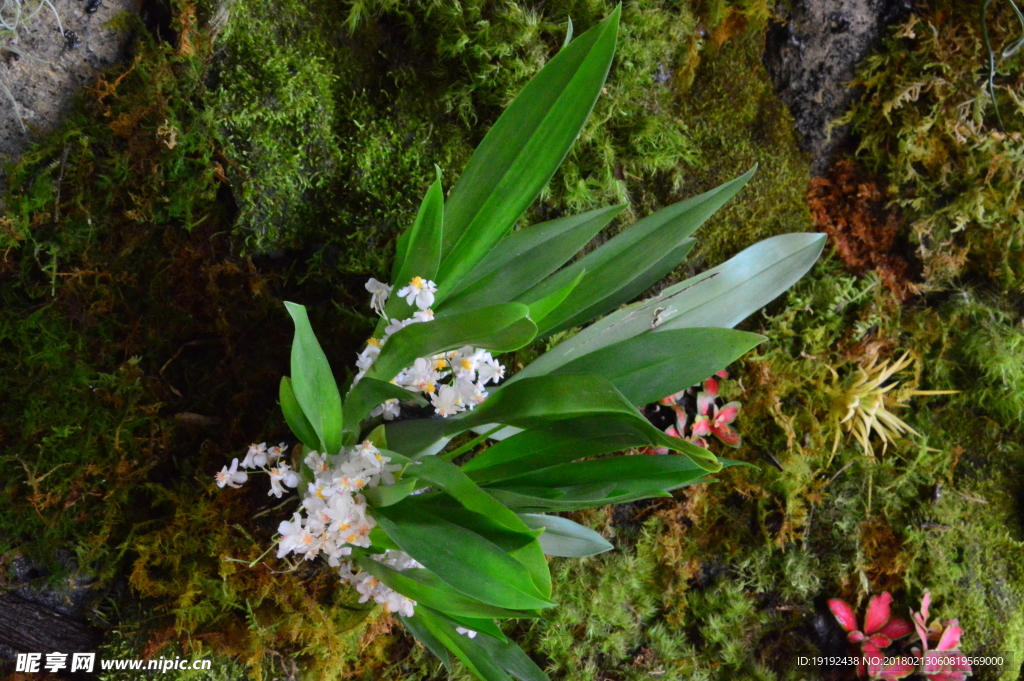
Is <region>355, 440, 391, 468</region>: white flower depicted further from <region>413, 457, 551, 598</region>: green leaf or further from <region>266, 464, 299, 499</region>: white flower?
<region>266, 464, 299, 499</region>: white flower

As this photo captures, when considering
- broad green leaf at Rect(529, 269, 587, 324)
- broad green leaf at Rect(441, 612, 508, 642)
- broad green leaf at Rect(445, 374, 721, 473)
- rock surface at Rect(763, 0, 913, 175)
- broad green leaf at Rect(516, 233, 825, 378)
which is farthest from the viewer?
rock surface at Rect(763, 0, 913, 175)

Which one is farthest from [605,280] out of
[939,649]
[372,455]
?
[939,649]

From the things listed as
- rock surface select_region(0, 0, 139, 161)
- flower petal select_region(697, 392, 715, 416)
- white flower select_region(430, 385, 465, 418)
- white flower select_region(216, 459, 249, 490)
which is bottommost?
flower petal select_region(697, 392, 715, 416)

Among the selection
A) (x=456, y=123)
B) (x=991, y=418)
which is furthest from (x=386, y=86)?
(x=991, y=418)

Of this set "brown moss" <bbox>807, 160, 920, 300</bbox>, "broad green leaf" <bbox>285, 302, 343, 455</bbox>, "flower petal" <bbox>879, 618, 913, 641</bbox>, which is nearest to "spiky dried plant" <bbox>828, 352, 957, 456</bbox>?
"brown moss" <bbox>807, 160, 920, 300</bbox>

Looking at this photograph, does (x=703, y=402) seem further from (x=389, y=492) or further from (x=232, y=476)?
(x=232, y=476)

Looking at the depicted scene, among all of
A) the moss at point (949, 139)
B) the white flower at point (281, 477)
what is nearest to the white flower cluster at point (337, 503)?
the white flower at point (281, 477)

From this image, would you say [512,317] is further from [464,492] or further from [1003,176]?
[1003,176]
